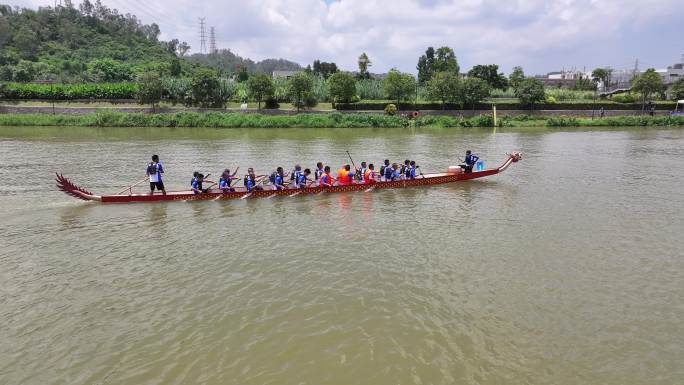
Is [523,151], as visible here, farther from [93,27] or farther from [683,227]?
[93,27]

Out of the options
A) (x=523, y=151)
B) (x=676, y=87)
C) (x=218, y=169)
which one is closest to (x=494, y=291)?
(x=218, y=169)

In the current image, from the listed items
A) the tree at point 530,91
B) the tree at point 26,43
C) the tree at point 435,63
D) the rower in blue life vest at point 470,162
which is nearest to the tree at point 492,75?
the tree at point 435,63

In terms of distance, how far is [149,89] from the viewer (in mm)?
55844

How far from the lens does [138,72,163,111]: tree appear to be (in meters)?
55.8

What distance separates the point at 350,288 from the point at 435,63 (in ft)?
260

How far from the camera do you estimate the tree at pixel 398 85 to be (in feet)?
193

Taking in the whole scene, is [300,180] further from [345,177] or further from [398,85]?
[398,85]

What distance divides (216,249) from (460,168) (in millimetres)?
12142

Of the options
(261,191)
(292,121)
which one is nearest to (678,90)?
(292,121)

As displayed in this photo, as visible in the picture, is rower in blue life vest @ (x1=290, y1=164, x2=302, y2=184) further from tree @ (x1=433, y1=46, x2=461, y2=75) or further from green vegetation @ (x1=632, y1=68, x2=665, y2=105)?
tree @ (x1=433, y1=46, x2=461, y2=75)

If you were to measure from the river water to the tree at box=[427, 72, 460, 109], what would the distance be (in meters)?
38.1

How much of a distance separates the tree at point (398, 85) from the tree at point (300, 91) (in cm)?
994

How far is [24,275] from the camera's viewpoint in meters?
9.98

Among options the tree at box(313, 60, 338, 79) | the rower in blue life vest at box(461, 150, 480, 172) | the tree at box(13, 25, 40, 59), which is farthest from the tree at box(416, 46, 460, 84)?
the tree at box(13, 25, 40, 59)
